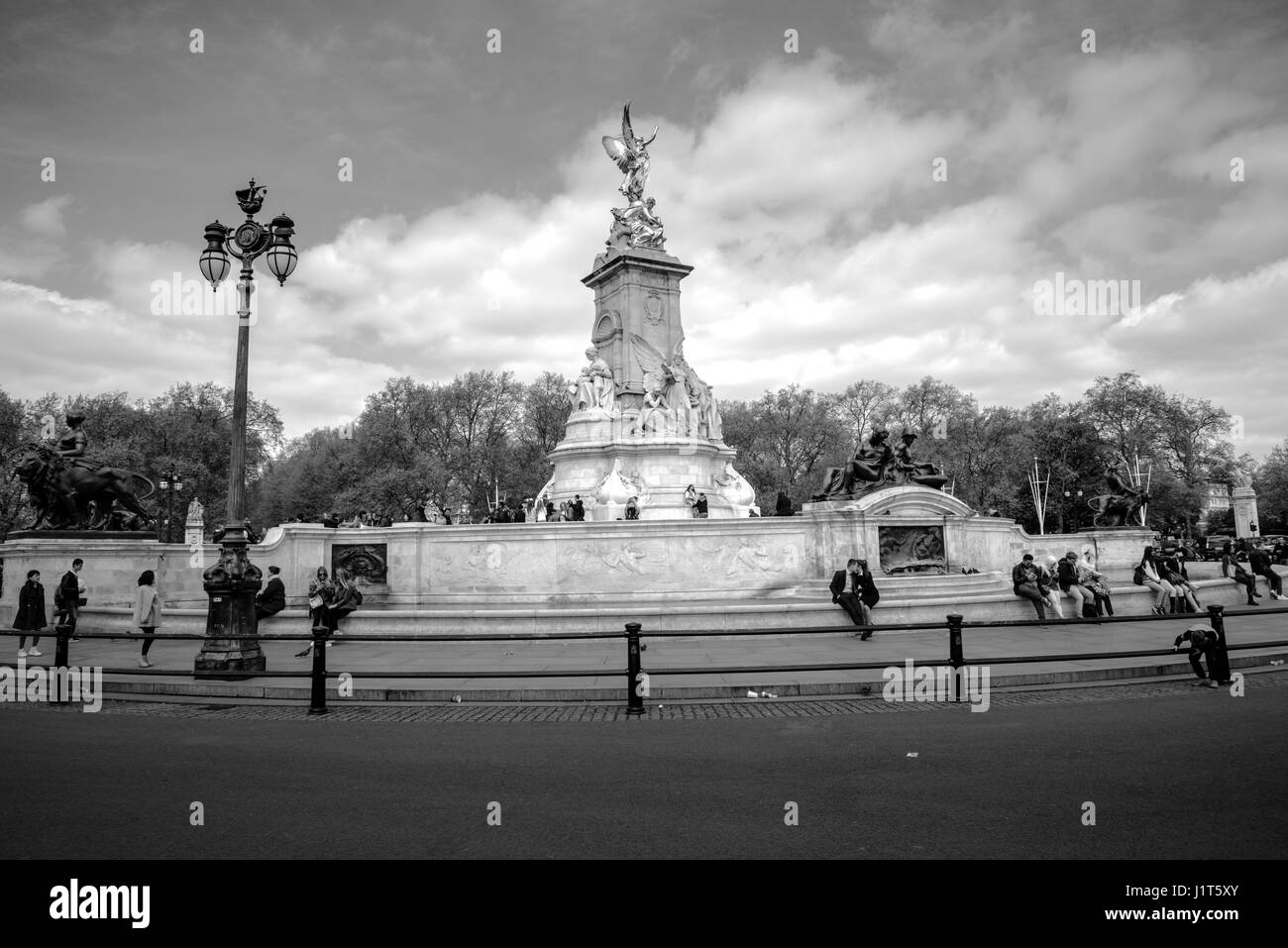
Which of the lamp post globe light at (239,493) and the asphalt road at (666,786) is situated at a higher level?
the lamp post globe light at (239,493)

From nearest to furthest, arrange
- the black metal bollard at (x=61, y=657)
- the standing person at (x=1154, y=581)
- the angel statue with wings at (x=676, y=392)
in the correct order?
the black metal bollard at (x=61, y=657)
the standing person at (x=1154, y=581)
the angel statue with wings at (x=676, y=392)

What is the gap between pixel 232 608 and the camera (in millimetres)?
12375

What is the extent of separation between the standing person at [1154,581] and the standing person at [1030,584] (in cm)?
281

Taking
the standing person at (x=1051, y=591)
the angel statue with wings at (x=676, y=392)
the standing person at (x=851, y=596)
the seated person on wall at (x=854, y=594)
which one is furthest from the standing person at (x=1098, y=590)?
the angel statue with wings at (x=676, y=392)

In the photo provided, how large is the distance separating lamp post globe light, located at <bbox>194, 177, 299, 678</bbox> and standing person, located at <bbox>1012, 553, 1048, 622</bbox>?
1490cm

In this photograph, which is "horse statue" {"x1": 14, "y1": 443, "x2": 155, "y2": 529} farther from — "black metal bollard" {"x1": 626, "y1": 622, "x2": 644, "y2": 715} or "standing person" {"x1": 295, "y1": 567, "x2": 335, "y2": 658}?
"black metal bollard" {"x1": 626, "y1": 622, "x2": 644, "y2": 715}

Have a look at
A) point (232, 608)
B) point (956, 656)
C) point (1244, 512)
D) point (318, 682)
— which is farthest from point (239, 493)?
point (1244, 512)

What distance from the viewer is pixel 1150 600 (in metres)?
21.0

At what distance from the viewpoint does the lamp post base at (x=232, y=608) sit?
12.0 m

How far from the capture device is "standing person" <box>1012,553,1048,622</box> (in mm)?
18203

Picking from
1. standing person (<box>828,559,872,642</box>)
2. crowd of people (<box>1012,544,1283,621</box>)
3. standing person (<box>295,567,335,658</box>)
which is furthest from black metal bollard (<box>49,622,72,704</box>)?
crowd of people (<box>1012,544,1283,621</box>)

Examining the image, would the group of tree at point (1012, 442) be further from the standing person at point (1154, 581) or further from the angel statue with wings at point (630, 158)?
the standing person at point (1154, 581)
